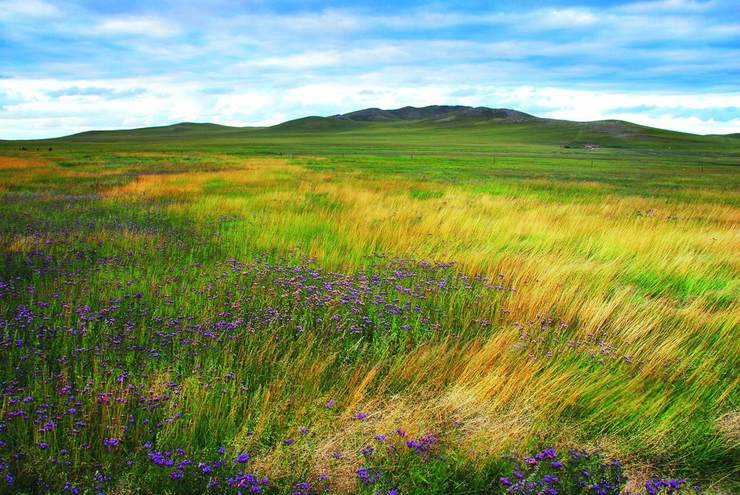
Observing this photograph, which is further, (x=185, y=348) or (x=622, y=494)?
(x=185, y=348)

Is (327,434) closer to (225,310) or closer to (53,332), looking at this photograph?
(225,310)

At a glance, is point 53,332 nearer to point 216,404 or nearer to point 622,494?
point 216,404

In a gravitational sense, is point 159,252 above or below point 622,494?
above

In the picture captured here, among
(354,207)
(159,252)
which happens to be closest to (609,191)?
(354,207)

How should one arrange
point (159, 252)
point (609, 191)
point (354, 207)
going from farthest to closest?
point (609, 191) < point (354, 207) < point (159, 252)

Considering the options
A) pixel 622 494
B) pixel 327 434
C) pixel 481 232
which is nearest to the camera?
pixel 622 494

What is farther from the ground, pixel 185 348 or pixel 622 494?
pixel 185 348

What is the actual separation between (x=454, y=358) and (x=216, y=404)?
225 centimetres

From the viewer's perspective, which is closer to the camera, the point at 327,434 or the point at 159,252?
the point at 327,434

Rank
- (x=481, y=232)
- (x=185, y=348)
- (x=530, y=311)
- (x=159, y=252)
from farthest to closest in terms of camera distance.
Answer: (x=481, y=232) → (x=159, y=252) → (x=530, y=311) → (x=185, y=348)

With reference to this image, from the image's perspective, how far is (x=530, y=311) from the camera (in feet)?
18.9

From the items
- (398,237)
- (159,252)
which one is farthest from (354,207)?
(159,252)

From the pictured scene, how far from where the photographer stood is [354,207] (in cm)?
1434

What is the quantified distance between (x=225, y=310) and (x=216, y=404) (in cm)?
202
